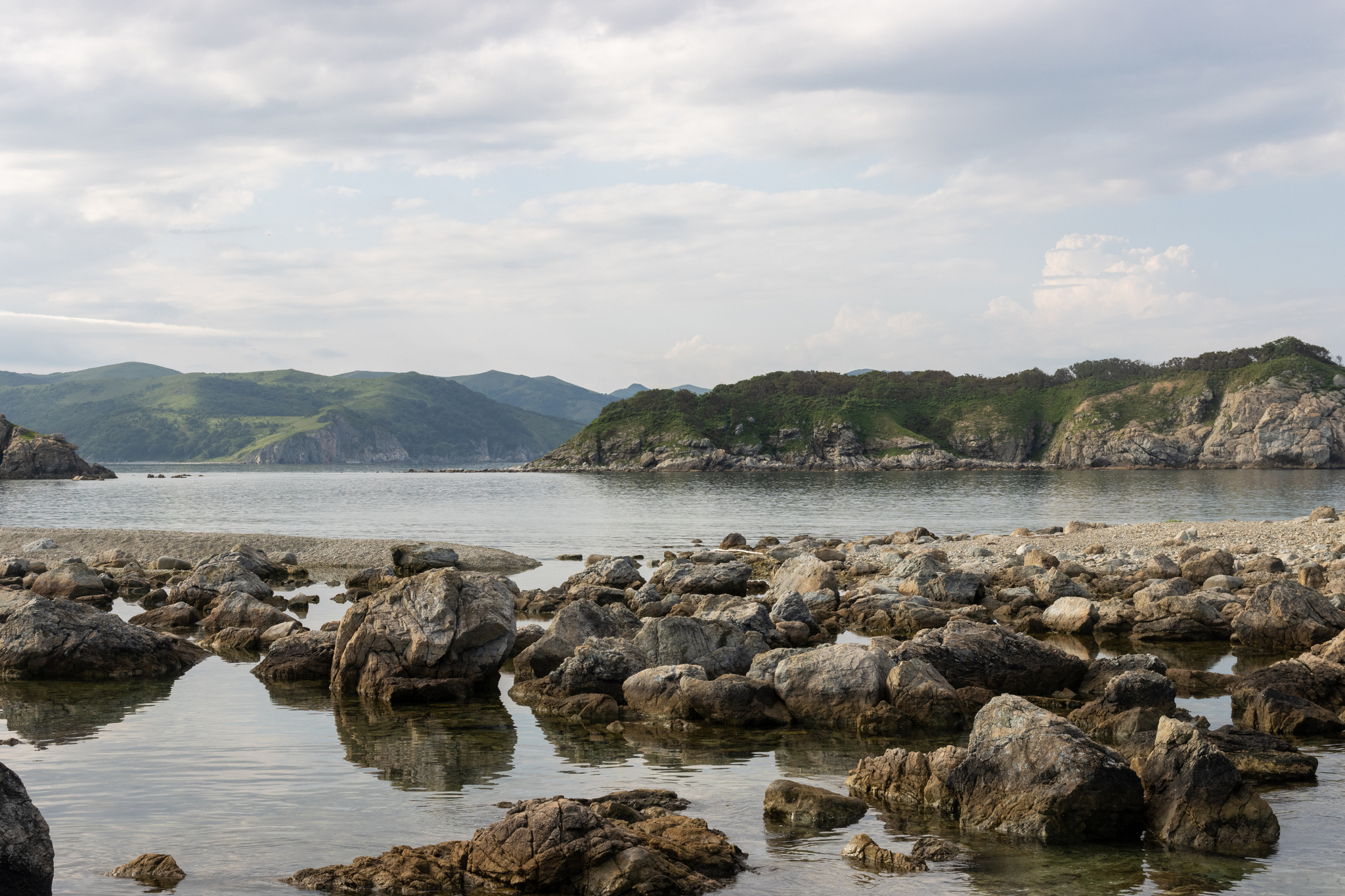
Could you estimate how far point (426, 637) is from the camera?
1981 centimetres

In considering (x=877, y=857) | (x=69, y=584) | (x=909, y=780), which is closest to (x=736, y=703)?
(x=909, y=780)

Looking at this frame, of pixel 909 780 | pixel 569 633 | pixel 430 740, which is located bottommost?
pixel 430 740

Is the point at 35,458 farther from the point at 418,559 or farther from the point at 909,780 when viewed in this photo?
the point at 909,780

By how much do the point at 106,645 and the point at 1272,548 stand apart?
137ft

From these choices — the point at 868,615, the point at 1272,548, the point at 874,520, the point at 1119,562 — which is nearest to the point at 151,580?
the point at 868,615

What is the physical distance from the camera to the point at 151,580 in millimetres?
40188

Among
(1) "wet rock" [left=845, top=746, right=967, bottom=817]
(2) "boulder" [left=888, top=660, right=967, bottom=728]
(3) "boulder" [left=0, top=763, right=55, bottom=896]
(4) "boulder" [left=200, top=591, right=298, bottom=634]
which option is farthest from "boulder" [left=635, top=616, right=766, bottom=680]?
(4) "boulder" [left=200, top=591, right=298, bottom=634]

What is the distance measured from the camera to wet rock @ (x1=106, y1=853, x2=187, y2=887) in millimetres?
9938

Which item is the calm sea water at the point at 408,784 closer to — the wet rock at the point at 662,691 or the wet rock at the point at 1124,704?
the wet rock at the point at 662,691

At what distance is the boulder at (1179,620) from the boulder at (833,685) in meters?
11.6

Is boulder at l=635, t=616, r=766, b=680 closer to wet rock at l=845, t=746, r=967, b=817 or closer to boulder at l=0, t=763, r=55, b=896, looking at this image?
wet rock at l=845, t=746, r=967, b=817

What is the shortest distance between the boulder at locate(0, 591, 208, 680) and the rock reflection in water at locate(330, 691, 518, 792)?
19.6 ft

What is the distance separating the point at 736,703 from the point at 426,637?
267 inches

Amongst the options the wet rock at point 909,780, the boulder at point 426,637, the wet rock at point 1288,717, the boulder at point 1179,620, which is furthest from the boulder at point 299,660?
the boulder at point 1179,620
